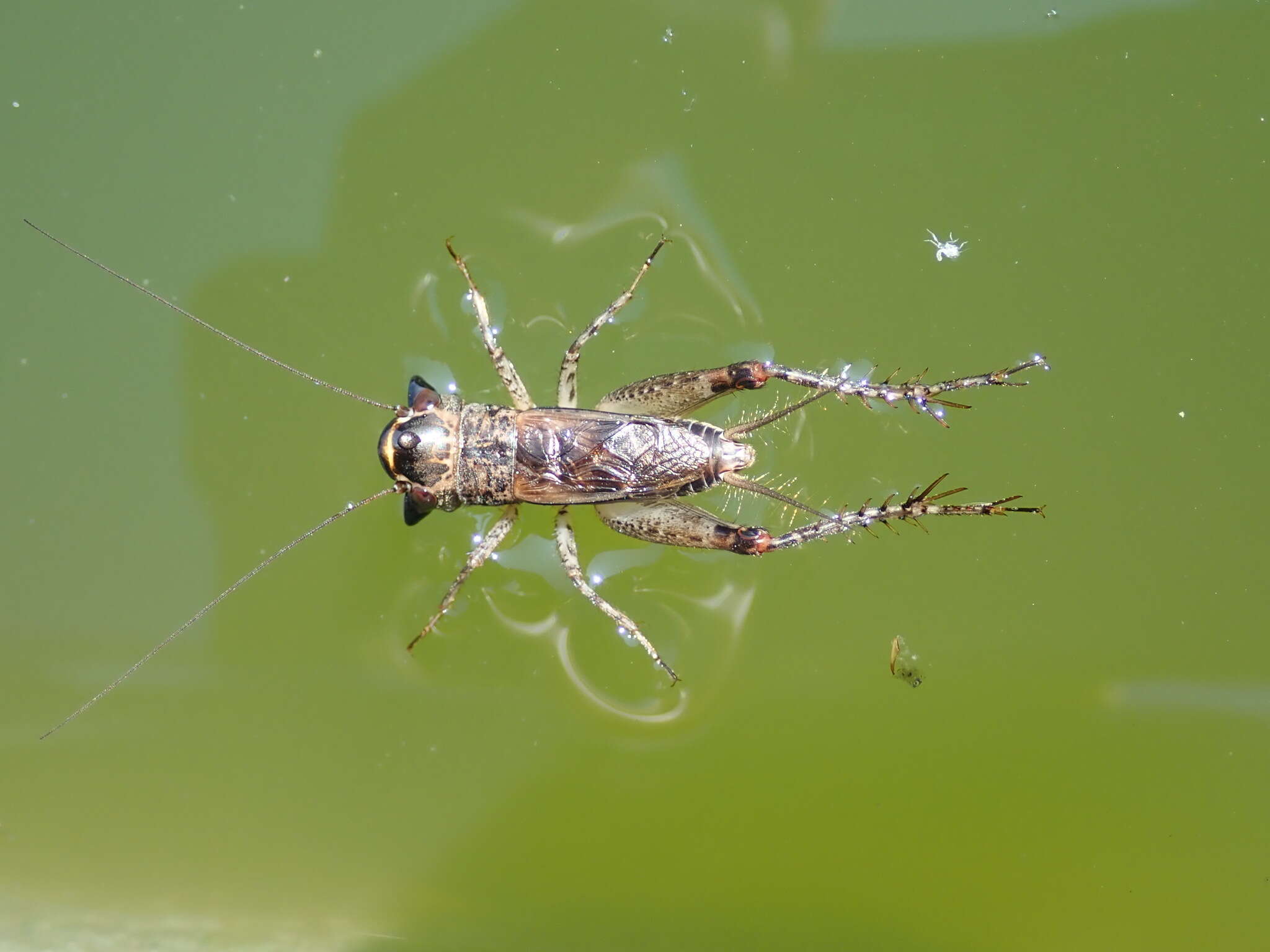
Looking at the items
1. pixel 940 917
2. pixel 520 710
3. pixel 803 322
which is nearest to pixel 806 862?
pixel 940 917

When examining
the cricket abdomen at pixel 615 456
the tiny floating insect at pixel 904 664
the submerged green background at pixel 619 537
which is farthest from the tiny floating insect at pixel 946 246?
the tiny floating insect at pixel 904 664

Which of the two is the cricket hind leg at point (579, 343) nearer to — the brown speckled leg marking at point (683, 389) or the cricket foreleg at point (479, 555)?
the brown speckled leg marking at point (683, 389)

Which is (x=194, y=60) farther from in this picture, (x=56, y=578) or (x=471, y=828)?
(x=471, y=828)

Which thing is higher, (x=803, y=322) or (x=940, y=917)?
(x=803, y=322)

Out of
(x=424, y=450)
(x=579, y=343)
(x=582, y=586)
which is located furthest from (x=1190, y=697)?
(x=424, y=450)

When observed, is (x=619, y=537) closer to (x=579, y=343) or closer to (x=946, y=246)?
(x=579, y=343)

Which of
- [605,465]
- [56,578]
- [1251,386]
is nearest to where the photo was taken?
[605,465]
